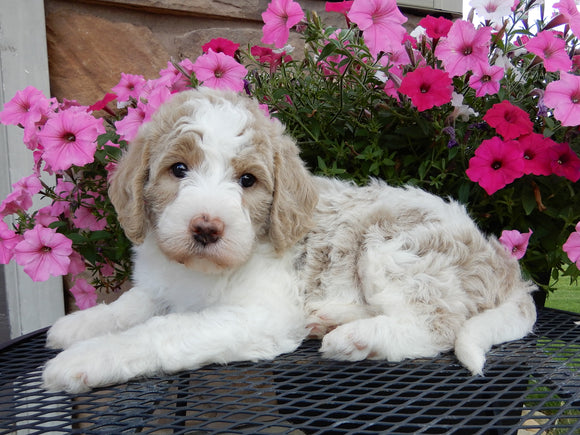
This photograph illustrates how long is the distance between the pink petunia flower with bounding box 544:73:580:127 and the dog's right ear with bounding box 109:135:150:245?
1.83 m

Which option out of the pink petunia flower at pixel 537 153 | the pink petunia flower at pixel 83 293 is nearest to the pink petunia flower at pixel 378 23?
the pink petunia flower at pixel 537 153

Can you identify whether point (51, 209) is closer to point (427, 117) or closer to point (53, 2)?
point (53, 2)

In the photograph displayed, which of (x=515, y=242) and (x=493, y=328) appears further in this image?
(x=515, y=242)

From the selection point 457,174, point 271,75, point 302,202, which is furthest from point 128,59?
point 457,174

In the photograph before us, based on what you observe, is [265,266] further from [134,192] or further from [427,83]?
[427,83]

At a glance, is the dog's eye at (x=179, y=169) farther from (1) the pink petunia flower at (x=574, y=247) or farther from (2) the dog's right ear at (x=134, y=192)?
(1) the pink petunia flower at (x=574, y=247)

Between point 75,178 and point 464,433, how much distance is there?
92.6 inches

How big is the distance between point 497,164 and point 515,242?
404 mm

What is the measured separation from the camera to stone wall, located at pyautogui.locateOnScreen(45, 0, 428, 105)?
3.45 meters

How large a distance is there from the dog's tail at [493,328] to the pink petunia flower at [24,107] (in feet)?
7.60

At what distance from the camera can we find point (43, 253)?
232cm

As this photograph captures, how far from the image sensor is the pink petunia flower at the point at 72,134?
7.37 ft

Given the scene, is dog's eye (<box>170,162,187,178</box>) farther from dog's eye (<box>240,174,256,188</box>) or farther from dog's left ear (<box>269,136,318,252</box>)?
dog's left ear (<box>269,136,318,252</box>)

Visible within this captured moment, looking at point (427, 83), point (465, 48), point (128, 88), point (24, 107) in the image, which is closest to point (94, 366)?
point (24, 107)
